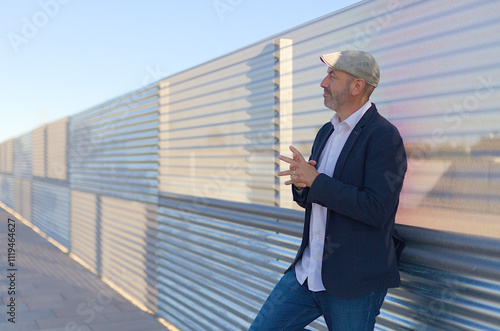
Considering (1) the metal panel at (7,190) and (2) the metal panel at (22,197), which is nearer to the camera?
(2) the metal panel at (22,197)

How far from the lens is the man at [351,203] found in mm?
2232

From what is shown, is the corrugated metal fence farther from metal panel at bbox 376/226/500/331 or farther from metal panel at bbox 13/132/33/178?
metal panel at bbox 13/132/33/178

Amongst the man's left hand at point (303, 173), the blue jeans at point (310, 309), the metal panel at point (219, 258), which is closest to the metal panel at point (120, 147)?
the metal panel at point (219, 258)

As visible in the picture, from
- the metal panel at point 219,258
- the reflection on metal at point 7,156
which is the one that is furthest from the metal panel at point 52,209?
the reflection on metal at point 7,156

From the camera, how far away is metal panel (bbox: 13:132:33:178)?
16.2 metres

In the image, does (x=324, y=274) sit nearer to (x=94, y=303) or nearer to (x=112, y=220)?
(x=94, y=303)

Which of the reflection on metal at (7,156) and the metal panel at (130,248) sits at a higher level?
the reflection on metal at (7,156)

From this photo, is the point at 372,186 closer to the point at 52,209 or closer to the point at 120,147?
the point at 120,147

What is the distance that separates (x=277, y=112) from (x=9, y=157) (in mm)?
20060

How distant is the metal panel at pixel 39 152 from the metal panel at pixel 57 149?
61 centimetres

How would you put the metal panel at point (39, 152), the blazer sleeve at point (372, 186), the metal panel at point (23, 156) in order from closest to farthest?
the blazer sleeve at point (372, 186) < the metal panel at point (39, 152) < the metal panel at point (23, 156)

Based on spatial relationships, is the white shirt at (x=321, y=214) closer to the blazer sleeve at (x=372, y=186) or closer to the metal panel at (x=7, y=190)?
the blazer sleeve at (x=372, y=186)

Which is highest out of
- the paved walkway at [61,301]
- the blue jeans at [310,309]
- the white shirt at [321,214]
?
the white shirt at [321,214]

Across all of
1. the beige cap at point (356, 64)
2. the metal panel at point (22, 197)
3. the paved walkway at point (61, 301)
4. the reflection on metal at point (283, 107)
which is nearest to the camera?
the beige cap at point (356, 64)
